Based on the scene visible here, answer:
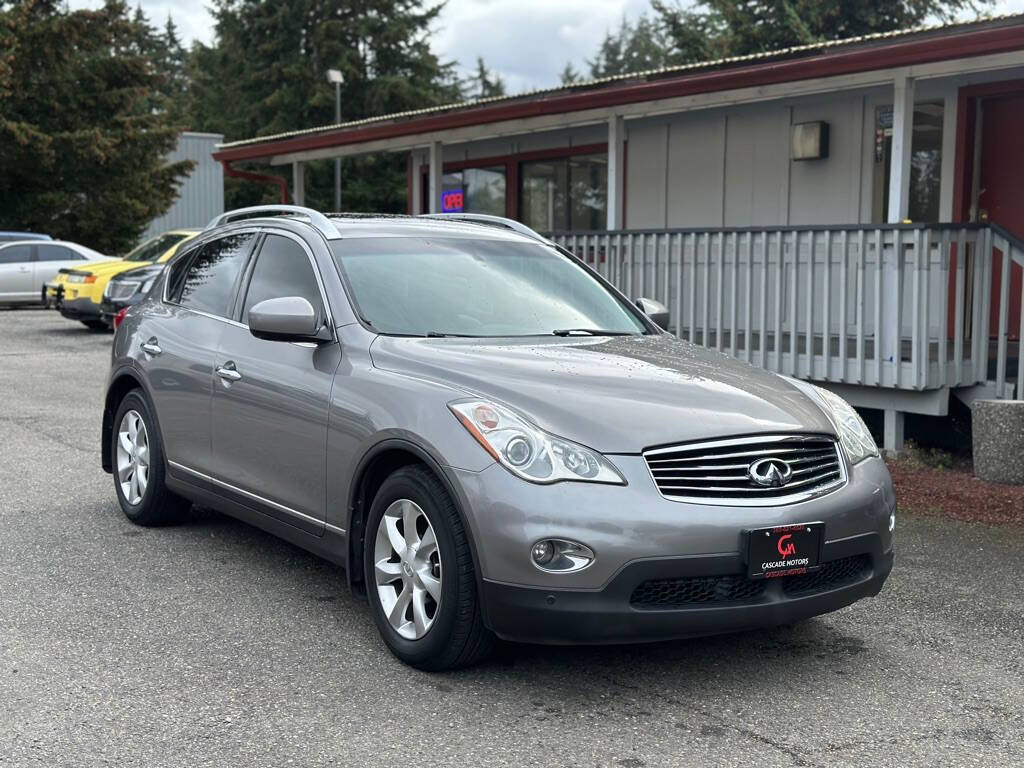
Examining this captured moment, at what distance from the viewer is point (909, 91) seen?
31.6 ft

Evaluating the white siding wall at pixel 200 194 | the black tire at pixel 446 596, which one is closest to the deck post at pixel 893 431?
the black tire at pixel 446 596

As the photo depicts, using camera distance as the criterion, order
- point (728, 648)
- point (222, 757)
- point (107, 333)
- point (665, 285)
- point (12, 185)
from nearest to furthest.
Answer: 1. point (222, 757)
2. point (728, 648)
3. point (665, 285)
4. point (107, 333)
5. point (12, 185)

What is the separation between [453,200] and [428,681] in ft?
44.8

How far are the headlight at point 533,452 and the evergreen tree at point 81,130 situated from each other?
3351cm

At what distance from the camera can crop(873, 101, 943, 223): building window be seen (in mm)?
11562

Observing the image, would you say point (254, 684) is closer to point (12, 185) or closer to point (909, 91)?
point (909, 91)

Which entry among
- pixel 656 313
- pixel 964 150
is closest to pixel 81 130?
pixel 964 150

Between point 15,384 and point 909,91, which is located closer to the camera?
point 909,91

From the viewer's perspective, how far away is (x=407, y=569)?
4.39m

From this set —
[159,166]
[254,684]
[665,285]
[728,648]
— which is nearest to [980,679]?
[728,648]

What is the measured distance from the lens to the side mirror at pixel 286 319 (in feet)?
16.1

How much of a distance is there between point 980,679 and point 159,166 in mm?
36009

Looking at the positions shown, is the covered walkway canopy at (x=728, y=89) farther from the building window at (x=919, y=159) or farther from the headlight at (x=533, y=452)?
the headlight at (x=533, y=452)

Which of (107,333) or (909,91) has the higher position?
(909,91)
